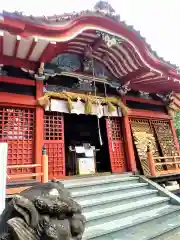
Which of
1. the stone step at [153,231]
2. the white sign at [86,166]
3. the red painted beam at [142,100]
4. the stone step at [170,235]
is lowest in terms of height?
the stone step at [170,235]

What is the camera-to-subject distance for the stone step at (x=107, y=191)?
16.9ft

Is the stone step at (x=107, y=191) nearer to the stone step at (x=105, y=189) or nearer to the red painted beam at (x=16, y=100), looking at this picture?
the stone step at (x=105, y=189)

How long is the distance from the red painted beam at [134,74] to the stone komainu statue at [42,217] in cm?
722

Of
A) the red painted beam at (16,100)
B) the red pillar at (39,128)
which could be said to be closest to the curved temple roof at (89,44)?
the red pillar at (39,128)

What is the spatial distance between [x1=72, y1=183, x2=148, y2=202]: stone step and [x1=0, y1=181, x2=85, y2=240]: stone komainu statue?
365cm

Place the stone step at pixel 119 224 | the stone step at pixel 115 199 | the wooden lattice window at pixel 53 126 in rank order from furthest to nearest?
the wooden lattice window at pixel 53 126 → the stone step at pixel 115 199 → the stone step at pixel 119 224

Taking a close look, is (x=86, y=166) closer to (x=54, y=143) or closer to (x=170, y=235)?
(x=54, y=143)

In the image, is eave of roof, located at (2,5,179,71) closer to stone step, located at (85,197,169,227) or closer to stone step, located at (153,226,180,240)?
stone step, located at (85,197,169,227)

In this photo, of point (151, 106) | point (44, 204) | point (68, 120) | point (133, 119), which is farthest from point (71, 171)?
point (44, 204)

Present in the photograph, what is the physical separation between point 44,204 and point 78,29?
5.99 meters

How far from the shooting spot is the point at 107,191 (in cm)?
561

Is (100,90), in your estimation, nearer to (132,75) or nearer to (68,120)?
(132,75)

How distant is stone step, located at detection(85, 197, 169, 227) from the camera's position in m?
4.44

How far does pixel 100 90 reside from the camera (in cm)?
855
